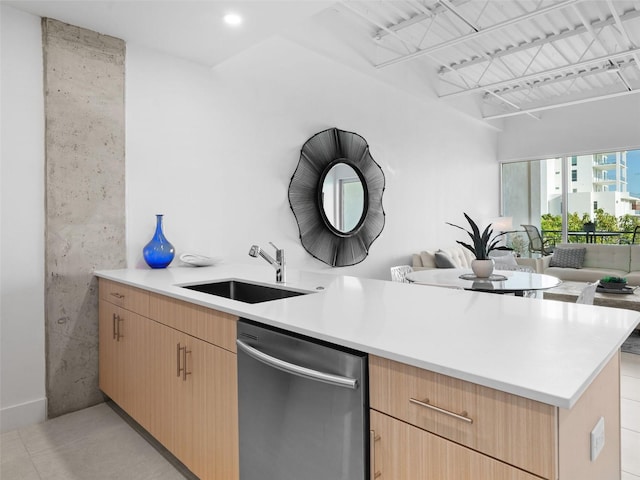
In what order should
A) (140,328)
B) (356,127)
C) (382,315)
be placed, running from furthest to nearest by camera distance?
(356,127) < (140,328) < (382,315)

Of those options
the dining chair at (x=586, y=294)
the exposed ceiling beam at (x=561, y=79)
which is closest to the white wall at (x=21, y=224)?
the dining chair at (x=586, y=294)

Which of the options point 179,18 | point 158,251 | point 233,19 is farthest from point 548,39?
point 158,251

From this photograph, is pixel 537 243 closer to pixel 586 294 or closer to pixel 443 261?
pixel 443 261

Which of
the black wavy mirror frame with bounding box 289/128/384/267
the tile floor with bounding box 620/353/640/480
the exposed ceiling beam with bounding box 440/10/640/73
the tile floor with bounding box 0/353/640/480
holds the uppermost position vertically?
the exposed ceiling beam with bounding box 440/10/640/73

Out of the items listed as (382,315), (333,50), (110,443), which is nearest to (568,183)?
(333,50)

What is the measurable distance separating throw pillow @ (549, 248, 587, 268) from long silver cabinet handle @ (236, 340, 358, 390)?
6.21 metres

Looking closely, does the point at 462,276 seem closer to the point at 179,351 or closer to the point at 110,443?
the point at 179,351

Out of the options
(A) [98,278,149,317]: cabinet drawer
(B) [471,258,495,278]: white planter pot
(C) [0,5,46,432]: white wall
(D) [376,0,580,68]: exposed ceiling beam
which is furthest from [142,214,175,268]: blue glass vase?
(D) [376,0,580,68]: exposed ceiling beam

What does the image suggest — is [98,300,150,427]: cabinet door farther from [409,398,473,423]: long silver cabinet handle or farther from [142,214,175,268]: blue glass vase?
[409,398,473,423]: long silver cabinet handle

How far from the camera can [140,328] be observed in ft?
7.28

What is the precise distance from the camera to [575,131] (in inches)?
270

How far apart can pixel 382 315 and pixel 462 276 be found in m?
2.23

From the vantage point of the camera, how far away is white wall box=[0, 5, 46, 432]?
2430 mm

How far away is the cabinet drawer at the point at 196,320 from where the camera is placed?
1.59m
